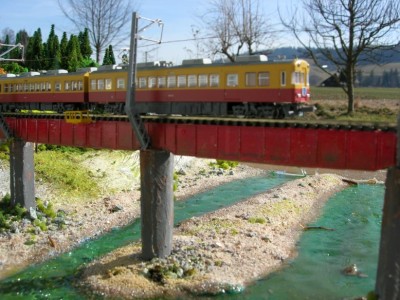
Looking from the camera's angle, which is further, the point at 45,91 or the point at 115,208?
the point at 115,208

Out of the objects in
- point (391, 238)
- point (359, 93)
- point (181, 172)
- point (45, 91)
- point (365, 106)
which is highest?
point (45, 91)

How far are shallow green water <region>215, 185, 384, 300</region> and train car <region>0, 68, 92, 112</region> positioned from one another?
14061 millimetres

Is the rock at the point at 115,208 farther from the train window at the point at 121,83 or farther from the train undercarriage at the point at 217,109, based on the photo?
the train window at the point at 121,83

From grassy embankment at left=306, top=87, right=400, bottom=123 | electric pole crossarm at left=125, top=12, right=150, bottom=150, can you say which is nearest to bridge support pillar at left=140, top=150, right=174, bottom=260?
electric pole crossarm at left=125, top=12, right=150, bottom=150

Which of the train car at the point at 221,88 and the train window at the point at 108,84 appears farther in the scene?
the train window at the point at 108,84

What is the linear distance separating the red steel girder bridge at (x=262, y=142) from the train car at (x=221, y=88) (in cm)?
128

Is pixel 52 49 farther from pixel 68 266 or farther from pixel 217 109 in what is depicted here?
pixel 217 109

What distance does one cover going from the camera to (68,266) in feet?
69.0

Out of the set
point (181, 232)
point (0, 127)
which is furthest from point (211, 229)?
point (0, 127)

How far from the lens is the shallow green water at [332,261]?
715 inches

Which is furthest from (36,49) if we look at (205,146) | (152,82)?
(205,146)

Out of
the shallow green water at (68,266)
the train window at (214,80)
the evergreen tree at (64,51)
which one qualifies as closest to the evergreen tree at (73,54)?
the evergreen tree at (64,51)

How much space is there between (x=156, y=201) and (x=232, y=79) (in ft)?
19.3

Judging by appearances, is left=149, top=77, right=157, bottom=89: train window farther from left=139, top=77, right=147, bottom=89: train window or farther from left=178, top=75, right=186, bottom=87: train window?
left=178, top=75, right=186, bottom=87: train window
